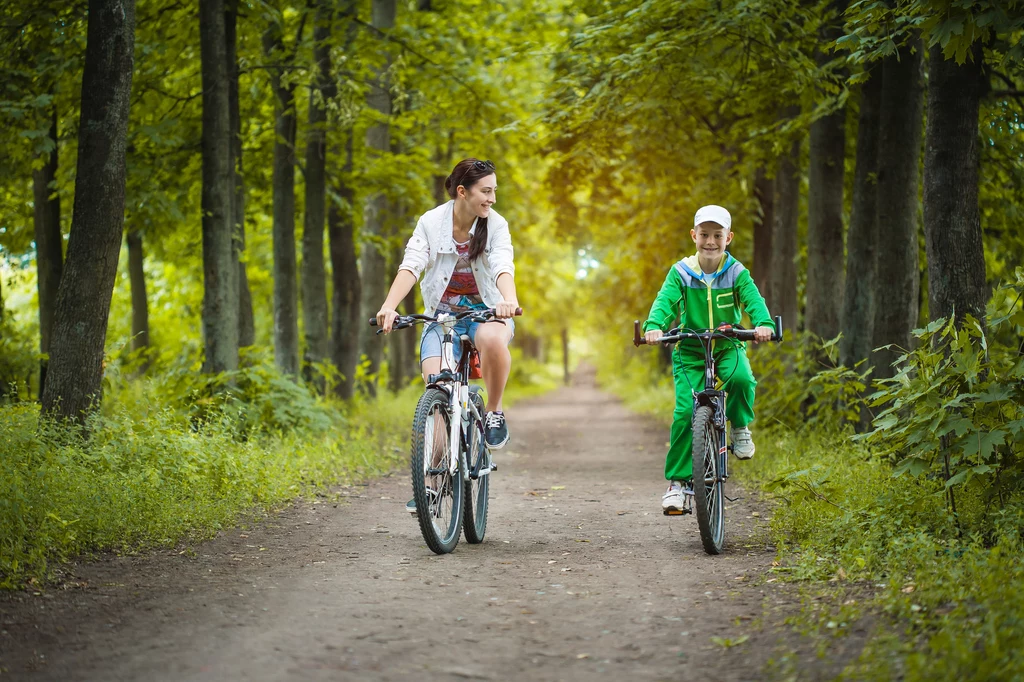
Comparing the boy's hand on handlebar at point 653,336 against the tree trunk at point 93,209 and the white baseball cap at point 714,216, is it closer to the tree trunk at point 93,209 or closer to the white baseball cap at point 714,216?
the white baseball cap at point 714,216

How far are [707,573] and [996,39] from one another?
203 inches

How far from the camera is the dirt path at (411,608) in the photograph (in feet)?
12.9

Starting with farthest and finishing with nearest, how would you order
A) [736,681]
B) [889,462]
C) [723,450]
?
[889,462]
[723,450]
[736,681]

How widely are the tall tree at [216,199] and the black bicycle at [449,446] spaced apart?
518cm

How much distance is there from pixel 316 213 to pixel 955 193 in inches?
353

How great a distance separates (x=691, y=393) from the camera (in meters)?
6.36

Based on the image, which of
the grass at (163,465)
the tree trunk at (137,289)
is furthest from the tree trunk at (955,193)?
the tree trunk at (137,289)

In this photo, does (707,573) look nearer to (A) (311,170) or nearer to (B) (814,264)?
(B) (814,264)

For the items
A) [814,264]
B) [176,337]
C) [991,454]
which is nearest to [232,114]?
[814,264]

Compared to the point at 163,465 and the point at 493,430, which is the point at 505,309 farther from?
the point at 163,465

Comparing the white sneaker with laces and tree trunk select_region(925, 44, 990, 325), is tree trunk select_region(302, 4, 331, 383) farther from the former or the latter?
the white sneaker with laces

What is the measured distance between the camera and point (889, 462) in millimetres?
7691

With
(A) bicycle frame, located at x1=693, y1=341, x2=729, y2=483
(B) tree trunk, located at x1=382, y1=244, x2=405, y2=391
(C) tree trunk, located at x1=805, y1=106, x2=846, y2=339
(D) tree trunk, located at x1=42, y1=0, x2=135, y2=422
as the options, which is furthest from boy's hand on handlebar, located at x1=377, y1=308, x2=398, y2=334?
(B) tree trunk, located at x1=382, y1=244, x2=405, y2=391

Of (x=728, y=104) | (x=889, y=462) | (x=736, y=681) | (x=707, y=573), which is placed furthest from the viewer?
(x=728, y=104)
